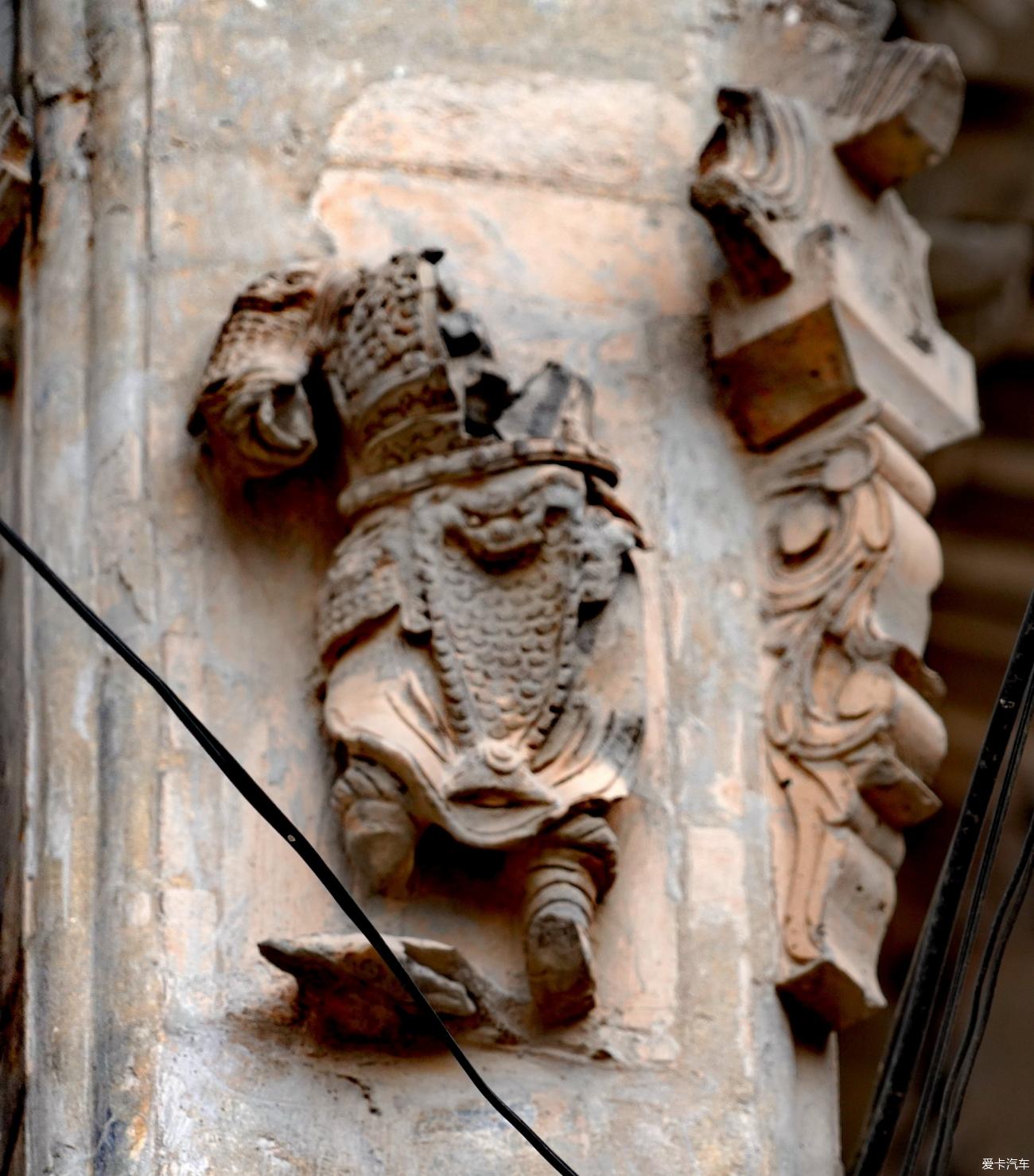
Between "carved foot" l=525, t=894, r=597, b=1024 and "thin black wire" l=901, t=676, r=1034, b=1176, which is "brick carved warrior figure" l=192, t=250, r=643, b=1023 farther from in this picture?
"thin black wire" l=901, t=676, r=1034, b=1176

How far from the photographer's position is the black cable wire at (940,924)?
3785mm

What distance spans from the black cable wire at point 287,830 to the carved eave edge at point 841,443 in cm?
63

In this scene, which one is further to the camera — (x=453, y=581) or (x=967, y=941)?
(x=453, y=581)

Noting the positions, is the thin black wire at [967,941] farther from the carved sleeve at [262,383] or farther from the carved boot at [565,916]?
the carved sleeve at [262,383]

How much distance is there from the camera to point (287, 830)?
3.85m

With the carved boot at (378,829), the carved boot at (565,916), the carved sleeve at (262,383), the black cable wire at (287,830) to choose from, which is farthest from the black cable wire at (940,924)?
the carved sleeve at (262,383)

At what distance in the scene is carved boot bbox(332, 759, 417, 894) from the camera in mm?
4328

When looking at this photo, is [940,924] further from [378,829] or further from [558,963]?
[378,829]

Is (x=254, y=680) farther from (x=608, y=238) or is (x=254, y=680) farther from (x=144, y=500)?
(x=608, y=238)

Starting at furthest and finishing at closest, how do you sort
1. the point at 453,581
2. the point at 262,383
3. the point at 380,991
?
the point at 262,383 < the point at 453,581 < the point at 380,991

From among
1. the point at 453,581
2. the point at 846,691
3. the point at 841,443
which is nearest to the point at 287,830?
the point at 453,581

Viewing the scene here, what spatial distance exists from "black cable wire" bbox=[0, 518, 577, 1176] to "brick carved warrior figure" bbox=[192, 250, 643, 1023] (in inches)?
11.4

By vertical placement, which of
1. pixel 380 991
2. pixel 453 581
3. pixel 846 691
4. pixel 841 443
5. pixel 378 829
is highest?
pixel 841 443

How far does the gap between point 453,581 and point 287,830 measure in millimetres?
694
